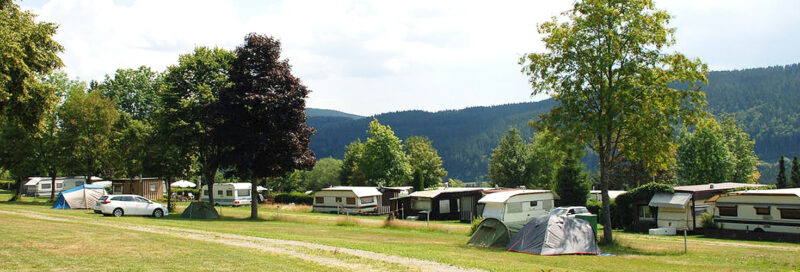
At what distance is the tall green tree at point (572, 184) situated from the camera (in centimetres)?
4616

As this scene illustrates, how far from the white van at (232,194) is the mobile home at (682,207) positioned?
38211 mm

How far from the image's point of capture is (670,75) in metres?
21.1

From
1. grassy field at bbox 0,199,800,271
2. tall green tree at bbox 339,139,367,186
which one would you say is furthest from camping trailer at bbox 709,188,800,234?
tall green tree at bbox 339,139,367,186

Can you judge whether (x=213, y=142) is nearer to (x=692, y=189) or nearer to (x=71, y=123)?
(x=71, y=123)

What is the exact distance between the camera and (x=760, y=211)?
28828mm

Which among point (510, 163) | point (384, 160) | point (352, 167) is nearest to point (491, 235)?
point (384, 160)

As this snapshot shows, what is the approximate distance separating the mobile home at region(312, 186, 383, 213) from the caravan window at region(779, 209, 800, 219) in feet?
99.7

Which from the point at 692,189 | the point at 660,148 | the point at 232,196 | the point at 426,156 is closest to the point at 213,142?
the point at 232,196

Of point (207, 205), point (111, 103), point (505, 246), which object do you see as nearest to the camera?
point (505, 246)

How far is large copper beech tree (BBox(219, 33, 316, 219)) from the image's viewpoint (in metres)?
32.8

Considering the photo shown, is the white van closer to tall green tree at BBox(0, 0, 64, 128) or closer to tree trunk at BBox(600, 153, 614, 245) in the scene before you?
tall green tree at BBox(0, 0, 64, 128)

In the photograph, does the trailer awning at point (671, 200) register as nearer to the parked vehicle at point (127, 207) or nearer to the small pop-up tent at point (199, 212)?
the small pop-up tent at point (199, 212)

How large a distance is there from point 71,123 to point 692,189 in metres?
45.9

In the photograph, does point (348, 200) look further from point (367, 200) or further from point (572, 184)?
point (572, 184)
